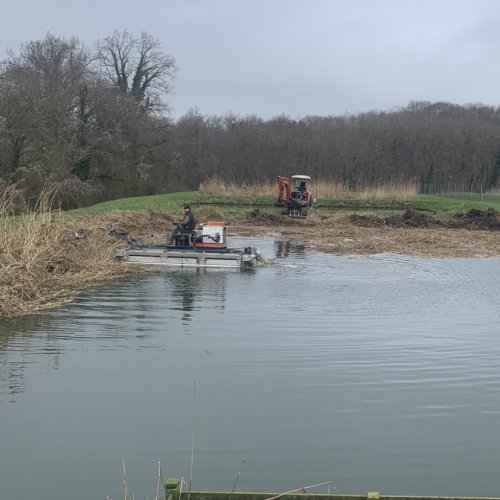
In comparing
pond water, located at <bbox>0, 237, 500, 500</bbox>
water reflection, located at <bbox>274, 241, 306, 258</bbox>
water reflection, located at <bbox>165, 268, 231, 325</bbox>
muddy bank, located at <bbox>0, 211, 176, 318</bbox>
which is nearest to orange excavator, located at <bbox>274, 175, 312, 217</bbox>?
water reflection, located at <bbox>274, 241, 306, 258</bbox>

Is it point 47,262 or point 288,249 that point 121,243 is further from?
point 288,249

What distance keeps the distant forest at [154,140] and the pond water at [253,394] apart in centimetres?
1801

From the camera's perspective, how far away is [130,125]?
159ft

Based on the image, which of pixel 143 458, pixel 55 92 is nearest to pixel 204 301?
pixel 143 458

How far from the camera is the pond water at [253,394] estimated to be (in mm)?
5824

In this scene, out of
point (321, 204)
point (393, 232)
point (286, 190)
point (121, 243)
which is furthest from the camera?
point (321, 204)

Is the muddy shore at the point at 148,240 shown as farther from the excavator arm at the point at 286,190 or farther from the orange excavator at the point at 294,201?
the excavator arm at the point at 286,190

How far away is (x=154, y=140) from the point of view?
169ft

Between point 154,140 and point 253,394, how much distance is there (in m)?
45.6

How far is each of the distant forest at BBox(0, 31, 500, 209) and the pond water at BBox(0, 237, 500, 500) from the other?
59.1 ft

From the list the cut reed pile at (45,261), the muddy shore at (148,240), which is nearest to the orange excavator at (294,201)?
the muddy shore at (148,240)

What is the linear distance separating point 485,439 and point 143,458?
3.47m

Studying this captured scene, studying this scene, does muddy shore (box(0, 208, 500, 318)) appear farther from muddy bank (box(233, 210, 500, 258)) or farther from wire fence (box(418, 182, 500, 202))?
wire fence (box(418, 182, 500, 202))


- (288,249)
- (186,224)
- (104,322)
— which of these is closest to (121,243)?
(186,224)
